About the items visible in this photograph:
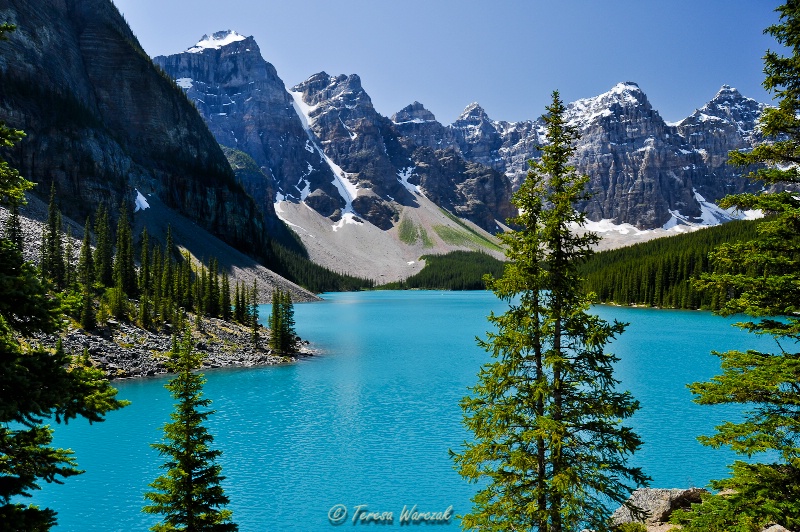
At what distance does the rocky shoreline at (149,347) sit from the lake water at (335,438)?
284 centimetres

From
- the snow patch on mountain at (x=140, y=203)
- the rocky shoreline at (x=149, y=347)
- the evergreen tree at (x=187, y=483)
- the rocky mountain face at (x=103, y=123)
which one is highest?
the rocky mountain face at (x=103, y=123)

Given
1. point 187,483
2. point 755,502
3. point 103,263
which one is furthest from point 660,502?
point 103,263

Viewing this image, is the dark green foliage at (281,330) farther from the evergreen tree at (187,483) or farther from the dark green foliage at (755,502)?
the dark green foliage at (755,502)

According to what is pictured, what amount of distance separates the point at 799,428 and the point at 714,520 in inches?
94.1

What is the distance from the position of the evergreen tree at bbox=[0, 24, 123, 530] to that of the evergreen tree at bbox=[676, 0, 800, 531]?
11.0m

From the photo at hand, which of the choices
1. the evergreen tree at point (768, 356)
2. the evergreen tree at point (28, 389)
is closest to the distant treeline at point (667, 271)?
the evergreen tree at point (768, 356)

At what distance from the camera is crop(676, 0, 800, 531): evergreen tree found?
29.9 ft

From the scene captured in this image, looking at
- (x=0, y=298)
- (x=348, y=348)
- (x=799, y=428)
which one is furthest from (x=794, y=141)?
(x=348, y=348)

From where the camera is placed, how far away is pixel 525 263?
1178 cm

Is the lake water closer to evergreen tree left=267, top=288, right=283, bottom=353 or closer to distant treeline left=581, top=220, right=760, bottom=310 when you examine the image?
evergreen tree left=267, top=288, right=283, bottom=353

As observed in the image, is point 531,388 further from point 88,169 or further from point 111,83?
point 111,83

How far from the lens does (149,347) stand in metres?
52.6

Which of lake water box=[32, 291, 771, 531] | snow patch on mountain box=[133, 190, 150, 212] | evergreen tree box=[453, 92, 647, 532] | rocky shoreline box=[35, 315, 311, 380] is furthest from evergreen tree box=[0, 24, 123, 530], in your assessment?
snow patch on mountain box=[133, 190, 150, 212]

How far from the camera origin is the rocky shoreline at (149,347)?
46500mm
